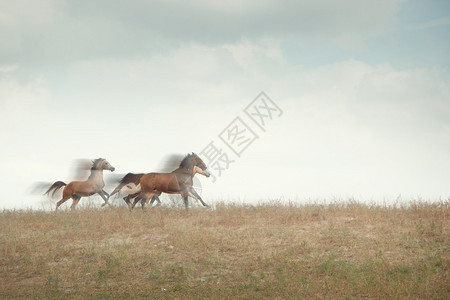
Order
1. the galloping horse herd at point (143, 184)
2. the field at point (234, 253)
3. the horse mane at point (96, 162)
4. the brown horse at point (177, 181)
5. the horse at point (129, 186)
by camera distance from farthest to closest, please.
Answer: the horse mane at point (96, 162)
the horse at point (129, 186)
the galloping horse herd at point (143, 184)
the brown horse at point (177, 181)
the field at point (234, 253)

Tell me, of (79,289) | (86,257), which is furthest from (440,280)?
(86,257)

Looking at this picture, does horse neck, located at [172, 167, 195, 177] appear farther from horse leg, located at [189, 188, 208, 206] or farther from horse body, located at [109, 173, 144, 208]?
horse body, located at [109, 173, 144, 208]

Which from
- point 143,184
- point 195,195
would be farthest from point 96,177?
point 195,195

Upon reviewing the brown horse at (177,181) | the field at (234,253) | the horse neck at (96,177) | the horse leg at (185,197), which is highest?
the horse neck at (96,177)

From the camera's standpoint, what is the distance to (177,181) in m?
20.5

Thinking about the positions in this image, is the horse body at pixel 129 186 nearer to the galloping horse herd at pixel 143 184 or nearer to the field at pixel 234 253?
the galloping horse herd at pixel 143 184

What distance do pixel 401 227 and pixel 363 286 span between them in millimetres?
5228

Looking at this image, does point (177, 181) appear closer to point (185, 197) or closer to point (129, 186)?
point (185, 197)

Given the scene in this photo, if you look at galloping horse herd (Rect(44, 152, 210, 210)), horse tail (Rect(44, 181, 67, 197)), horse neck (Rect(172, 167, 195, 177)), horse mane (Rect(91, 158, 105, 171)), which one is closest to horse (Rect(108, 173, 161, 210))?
galloping horse herd (Rect(44, 152, 210, 210))

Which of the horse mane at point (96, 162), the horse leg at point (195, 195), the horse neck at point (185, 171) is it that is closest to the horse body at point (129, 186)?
the horse mane at point (96, 162)

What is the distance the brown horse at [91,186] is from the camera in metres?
23.1

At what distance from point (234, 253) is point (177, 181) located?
6.87 m

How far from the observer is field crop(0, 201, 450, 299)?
37.7ft

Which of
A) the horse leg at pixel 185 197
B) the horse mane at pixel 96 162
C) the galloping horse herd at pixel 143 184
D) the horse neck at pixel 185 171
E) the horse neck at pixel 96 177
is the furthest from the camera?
the horse mane at pixel 96 162
